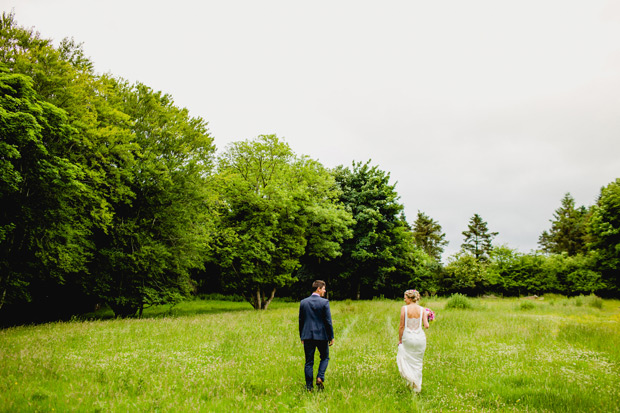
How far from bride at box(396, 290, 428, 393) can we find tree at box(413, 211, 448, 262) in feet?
281

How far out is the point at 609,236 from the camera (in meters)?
40.6

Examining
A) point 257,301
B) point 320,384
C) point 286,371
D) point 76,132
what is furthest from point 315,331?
point 257,301

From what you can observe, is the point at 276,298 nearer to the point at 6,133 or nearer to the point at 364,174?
the point at 364,174

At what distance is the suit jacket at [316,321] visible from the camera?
7484 millimetres

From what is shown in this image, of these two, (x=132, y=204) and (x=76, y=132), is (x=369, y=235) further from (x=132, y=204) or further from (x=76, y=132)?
(x=76, y=132)

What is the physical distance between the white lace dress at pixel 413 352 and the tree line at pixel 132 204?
1398 centimetres

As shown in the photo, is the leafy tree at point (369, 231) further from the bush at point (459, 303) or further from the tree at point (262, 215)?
the bush at point (459, 303)

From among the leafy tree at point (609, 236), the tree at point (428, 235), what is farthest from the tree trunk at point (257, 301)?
the tree at point (428, 235)

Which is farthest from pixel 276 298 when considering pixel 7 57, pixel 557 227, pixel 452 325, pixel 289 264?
pixel 557 227

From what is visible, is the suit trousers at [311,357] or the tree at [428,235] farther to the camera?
the tree at [428,235]

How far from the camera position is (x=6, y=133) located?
12695 millimetres

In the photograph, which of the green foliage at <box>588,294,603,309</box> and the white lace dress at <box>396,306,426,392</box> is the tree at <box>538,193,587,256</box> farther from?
the white lace dress at <box>396,306,426,392</box>

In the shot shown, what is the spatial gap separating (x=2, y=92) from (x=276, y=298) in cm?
3890

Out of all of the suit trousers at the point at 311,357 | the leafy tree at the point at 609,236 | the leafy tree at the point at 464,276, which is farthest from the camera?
the leafy tree at the point at 464,276
